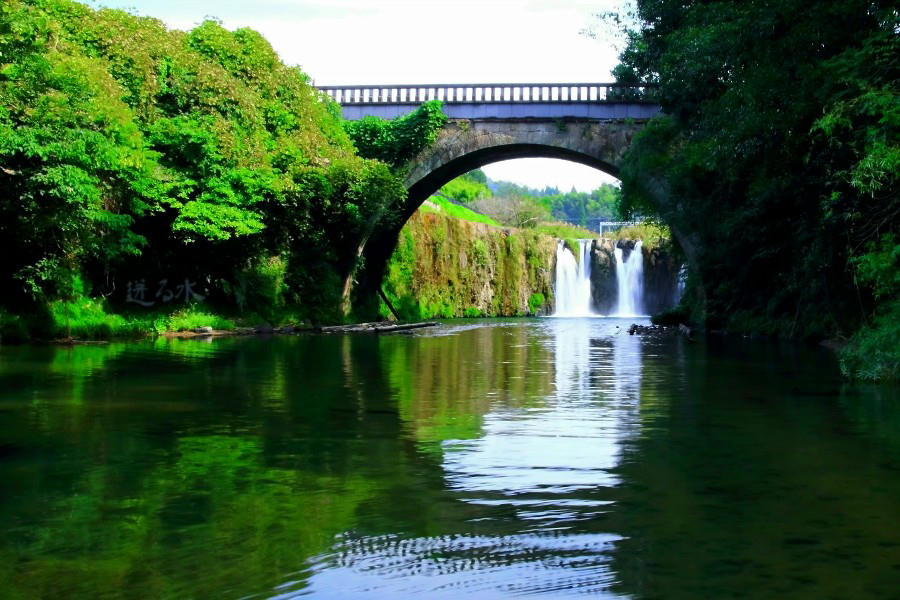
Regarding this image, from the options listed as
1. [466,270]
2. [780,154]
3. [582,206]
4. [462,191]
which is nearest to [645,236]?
[466,270]

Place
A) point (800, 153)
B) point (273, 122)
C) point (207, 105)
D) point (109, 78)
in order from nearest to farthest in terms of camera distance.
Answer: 1. point (800, 153)
2. point (109, 78)
3. point (207, 105)
4. point (273, 122)

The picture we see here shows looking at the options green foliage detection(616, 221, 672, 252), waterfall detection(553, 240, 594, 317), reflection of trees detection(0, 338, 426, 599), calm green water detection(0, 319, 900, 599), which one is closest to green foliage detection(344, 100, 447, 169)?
green foliage detection(616, 221, 672, 252)

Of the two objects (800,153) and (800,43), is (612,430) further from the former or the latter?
(800,153)

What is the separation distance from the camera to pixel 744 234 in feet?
78.4

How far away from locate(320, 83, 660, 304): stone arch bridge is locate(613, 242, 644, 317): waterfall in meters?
21.9

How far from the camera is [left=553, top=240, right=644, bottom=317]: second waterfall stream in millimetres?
58281

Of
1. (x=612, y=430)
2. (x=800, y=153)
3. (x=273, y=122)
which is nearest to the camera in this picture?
(x=612, y=430)

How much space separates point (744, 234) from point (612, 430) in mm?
16206

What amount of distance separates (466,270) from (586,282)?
9.31 meters

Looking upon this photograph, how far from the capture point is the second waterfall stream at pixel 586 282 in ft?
191

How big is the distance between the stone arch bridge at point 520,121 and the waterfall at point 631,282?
21857 millimetres

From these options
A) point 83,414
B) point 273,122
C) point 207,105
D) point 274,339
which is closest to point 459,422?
point 83,414

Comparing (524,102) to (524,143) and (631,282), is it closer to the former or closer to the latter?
(524,143)

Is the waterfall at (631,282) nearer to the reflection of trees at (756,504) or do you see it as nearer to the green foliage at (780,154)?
the green foliage at (780,154)
